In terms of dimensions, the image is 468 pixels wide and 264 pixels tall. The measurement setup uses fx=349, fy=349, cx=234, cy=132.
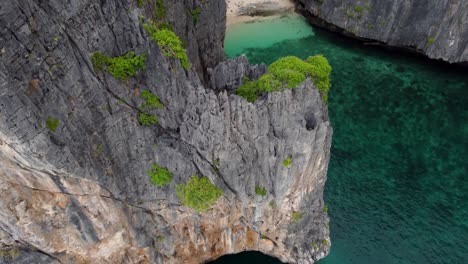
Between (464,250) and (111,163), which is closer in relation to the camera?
(111,163)

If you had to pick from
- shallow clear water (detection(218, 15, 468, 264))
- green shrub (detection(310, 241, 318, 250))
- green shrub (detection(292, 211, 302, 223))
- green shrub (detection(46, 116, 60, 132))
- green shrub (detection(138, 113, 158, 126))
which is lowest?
shallow clear water (detection(218, 15, 468, 264))

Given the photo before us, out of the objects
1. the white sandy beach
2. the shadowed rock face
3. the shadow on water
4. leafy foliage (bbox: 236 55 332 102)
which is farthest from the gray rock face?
the shadow on water

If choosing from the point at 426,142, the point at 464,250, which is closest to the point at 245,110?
the point at 464,250

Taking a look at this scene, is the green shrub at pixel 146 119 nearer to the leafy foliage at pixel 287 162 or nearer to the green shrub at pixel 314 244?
the leafy foliage at pixel 287 162

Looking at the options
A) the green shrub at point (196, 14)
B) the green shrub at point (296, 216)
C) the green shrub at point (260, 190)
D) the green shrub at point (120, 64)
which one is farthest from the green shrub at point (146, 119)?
the green shrub at point (196, 14)

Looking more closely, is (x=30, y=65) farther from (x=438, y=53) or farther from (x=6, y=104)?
(x=438, y=53)

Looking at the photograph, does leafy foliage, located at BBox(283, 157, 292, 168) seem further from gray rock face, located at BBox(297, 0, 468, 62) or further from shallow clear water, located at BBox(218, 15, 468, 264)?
gray rock face, located at BBox(297, 0, 468, 62)
